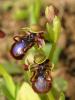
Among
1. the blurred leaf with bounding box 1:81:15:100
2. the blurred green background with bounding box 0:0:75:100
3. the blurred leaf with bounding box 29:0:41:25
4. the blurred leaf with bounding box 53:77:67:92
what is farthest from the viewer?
the blurred leaf with bounding box 29:0:41:25

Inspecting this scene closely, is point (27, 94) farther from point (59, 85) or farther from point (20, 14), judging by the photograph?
point (20, 14)

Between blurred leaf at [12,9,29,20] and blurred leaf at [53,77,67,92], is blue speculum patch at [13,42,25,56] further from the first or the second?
blurred leaf at [12,9,29,20]

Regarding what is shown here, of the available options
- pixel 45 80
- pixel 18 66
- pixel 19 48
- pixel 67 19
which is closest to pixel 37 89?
pixel 45 80

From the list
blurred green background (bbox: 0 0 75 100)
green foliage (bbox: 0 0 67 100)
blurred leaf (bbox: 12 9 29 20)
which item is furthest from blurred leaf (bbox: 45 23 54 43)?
blurred leaf (bbox: 12 9 29 20)

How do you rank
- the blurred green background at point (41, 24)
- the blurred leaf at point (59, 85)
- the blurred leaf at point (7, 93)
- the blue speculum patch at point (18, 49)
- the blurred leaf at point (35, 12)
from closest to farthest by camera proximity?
the blue speculum patch at point (18, 49), the blurred leaf at point (7, 93), the blurred leaf at point (59, 85), the blurred green background at point (41, 24), the blurred leaf at point (35, 12)

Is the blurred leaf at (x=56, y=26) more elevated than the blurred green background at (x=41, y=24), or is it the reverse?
the blurred leaf at (x=56, y=26)

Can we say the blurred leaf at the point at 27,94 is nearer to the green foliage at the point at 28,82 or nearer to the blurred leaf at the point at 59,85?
the green foliage at the point at 28,82

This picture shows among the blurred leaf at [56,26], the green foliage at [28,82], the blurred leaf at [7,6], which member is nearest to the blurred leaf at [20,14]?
the blurred leaf at [7,6]

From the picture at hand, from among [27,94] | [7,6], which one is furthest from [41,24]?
[27,94]

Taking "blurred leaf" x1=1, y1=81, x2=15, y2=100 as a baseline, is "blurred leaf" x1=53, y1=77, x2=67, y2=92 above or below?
below

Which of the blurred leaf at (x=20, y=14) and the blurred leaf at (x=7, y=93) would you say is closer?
the blurred leaf at (x=7, y=93)

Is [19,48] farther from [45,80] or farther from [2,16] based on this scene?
[2,16]
